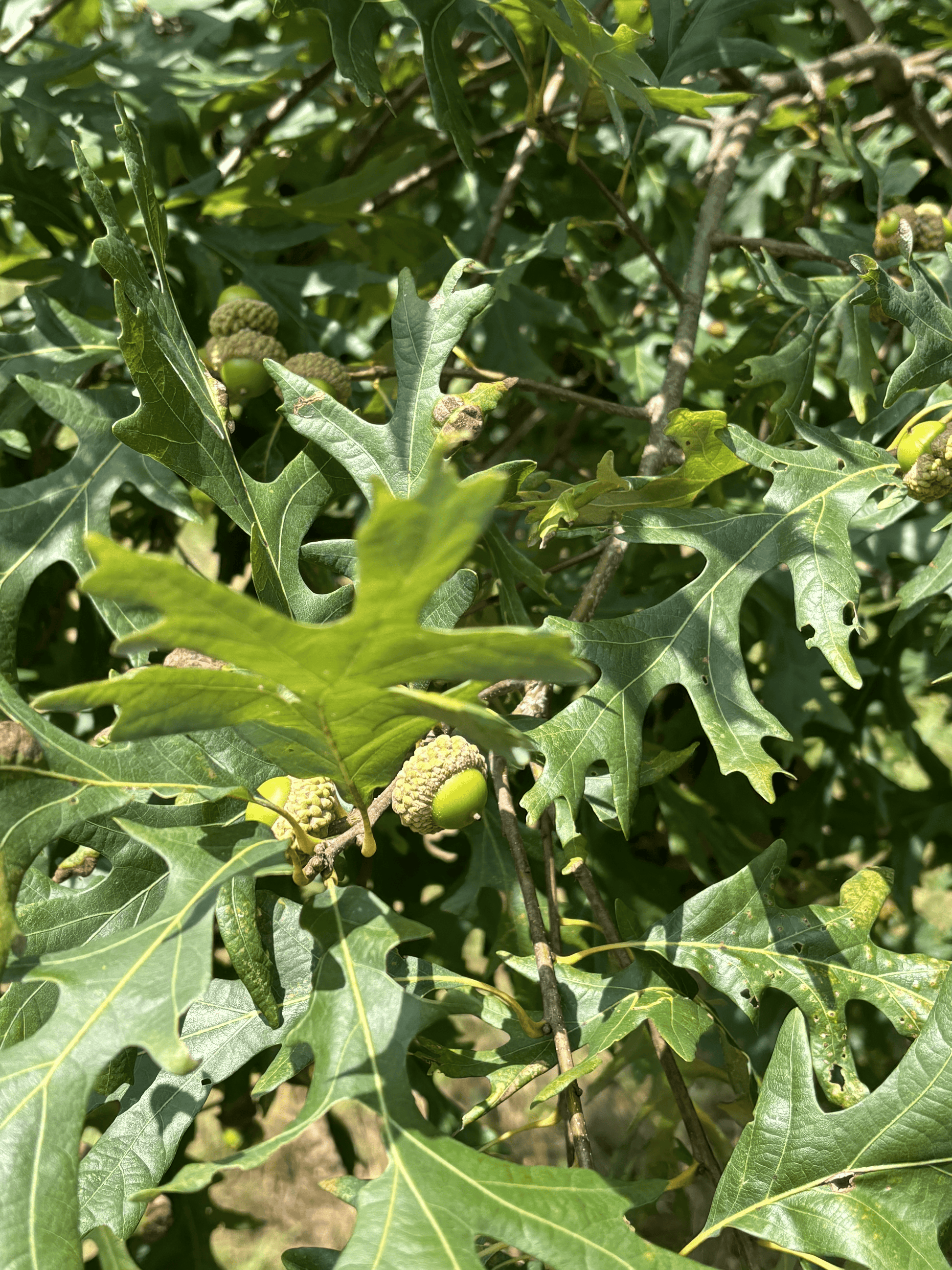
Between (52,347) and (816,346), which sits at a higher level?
(52,347)

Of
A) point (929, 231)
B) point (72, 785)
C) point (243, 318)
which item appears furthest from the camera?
point (929, 231)

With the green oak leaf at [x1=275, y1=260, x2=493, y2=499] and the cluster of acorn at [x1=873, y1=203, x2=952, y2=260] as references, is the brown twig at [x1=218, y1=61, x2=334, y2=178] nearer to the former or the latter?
the green oak leaf at [x1=275, y1=260, x2=493, y2=499]

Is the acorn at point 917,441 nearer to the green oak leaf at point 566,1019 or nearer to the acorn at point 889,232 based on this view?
the acorn at point 889,232

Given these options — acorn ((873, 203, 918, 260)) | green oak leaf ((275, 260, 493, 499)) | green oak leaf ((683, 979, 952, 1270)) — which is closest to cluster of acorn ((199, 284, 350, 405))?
green oak leaf ((275, 260, 493, 499))

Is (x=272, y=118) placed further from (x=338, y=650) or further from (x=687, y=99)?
(x=338, y=650)

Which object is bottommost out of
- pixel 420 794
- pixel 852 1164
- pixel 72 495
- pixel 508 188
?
pixel 852 1164

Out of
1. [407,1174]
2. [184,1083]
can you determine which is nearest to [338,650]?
[407,1174]
